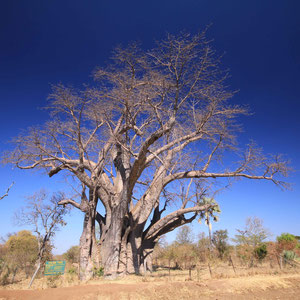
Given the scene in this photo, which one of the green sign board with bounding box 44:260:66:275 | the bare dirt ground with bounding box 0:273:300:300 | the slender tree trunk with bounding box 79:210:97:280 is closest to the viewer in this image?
the bare dirt ground with bounding box 0:273:300:300

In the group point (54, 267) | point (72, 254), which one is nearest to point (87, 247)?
point (54, 267)

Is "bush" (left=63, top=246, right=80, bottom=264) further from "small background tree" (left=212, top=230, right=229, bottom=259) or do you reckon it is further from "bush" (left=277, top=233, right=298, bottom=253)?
"bush" (left=277, top=233, right=298, bottom=253)

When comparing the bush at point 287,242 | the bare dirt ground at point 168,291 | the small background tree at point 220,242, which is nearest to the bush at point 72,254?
the small background tree at point 220,242

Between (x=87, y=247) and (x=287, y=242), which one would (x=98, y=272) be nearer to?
(x=87, y=247)

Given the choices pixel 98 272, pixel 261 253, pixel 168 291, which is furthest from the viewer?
pixel 261 253

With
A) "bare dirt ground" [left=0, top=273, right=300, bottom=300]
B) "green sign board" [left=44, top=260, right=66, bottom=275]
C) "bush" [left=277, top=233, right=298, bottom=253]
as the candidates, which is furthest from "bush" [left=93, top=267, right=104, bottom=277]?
"bush" [left=277, top=233, right=298, bottom=253]

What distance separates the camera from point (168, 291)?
7160 mm

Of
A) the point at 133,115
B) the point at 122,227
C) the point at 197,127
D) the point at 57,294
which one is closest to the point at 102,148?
the point at 133,115

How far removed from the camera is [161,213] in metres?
13.5

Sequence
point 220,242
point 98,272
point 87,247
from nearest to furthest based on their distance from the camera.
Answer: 1. point 98,272
2. point 87,247
3. point 220,242

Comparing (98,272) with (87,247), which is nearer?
(98,272)

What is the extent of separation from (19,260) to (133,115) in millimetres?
16334

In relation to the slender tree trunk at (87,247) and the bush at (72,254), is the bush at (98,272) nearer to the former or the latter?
the slender tree trunk at (87,247)

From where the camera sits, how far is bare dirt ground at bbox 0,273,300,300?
6543mm
